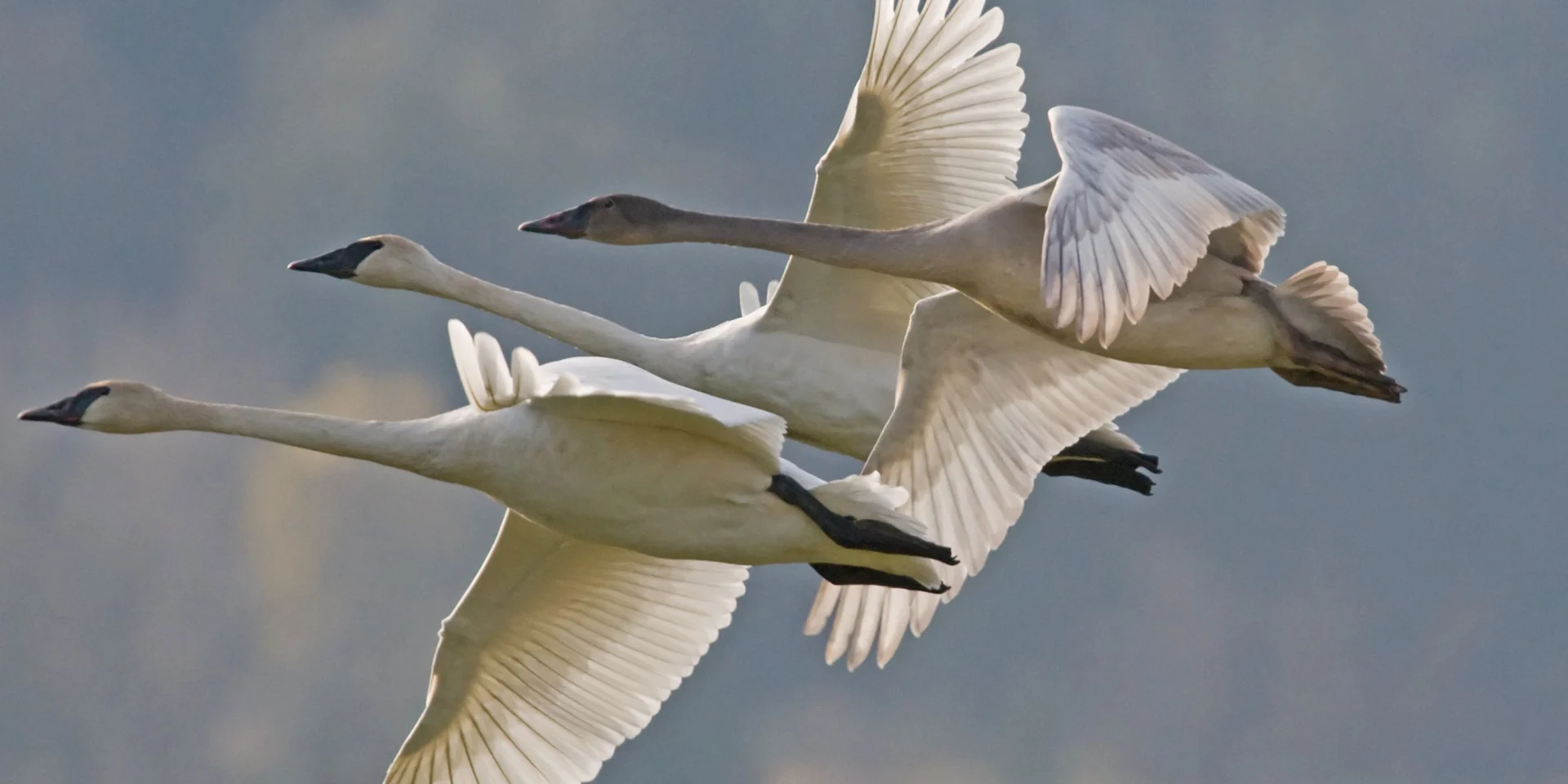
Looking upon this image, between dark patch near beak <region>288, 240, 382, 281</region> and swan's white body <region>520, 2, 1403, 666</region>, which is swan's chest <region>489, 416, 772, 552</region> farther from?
dark patch near beak <region>288, 240, 382, 281</region>

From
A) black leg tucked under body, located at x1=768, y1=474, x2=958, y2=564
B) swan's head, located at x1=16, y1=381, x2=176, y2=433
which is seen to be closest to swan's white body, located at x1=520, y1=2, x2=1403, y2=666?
black leg tucked under body, located at x1=768, y1=474, x2=958, y2=564

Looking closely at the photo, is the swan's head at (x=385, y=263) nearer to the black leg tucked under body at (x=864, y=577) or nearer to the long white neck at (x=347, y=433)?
the long white neck at (x=347, y=433)

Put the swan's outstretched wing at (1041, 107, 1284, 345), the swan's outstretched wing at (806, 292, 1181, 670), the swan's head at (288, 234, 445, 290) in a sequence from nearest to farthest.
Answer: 1. the swan's outstretched wing at (1041, 107, 1284, 345)
2. the swan's outstretched wing at (806, 292, 1181, 670)
3. the swan's head at (288, 234, 445, 290)

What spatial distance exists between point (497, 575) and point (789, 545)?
6.91 feet

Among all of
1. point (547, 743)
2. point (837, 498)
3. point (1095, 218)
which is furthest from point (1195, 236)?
point (547, 743)

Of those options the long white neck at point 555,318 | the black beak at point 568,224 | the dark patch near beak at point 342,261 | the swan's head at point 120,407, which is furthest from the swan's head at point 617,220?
the swan's head at point 120,407

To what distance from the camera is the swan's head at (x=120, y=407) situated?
1300cm

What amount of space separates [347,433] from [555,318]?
3.11 metres

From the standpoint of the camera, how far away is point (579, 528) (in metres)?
12.3

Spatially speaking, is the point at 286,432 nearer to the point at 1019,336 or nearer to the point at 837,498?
the point at 837,498

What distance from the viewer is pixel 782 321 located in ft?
49.0

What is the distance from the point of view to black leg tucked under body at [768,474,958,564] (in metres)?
12.3

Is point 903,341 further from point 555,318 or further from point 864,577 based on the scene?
point 864,577

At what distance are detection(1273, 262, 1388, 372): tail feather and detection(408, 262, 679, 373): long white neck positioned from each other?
142 inches
